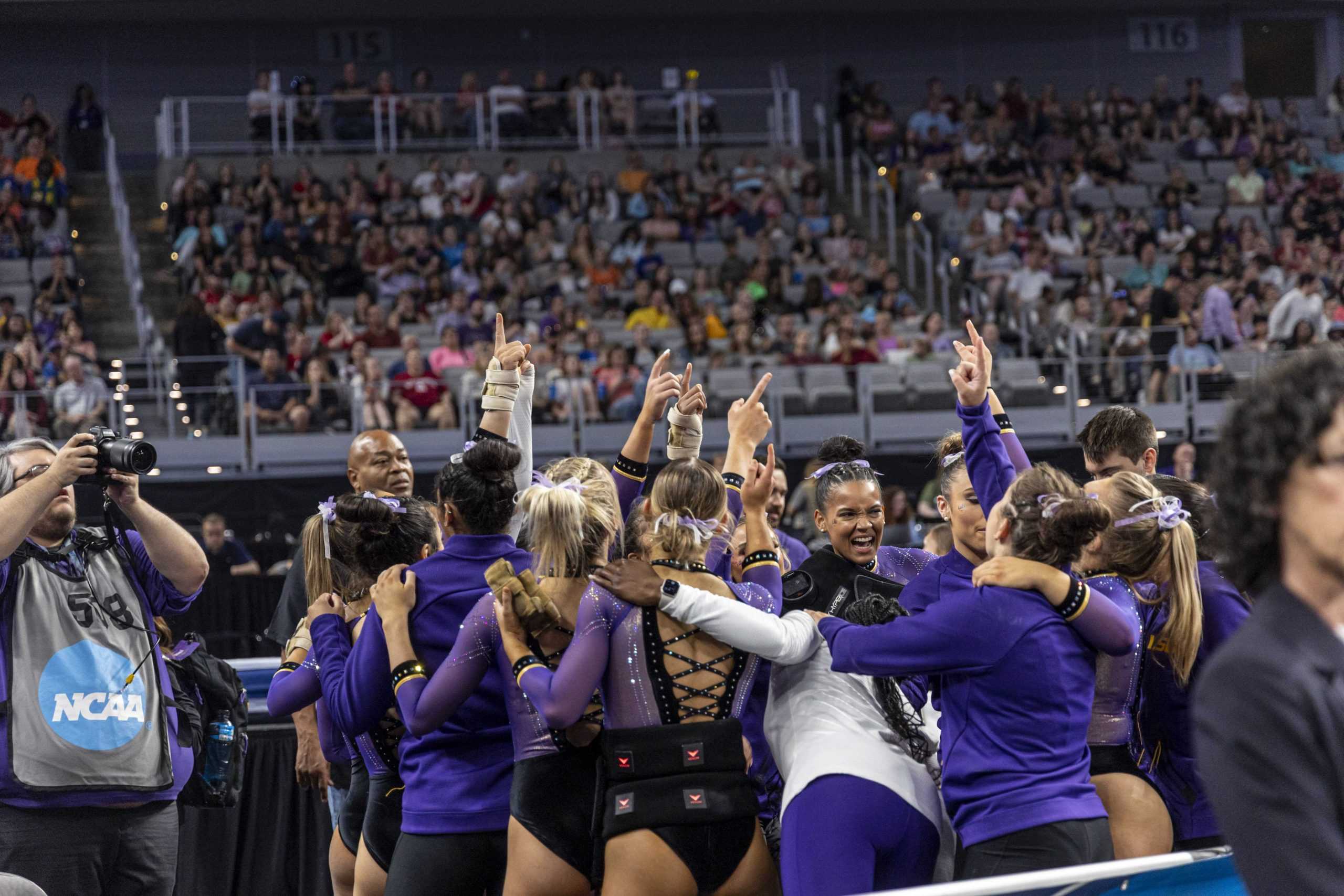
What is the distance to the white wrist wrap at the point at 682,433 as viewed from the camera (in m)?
3.95

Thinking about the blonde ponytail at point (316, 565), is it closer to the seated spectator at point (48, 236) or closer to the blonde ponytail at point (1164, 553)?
the blonde ponytail at point (1164, 553)

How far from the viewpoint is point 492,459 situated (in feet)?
10.8

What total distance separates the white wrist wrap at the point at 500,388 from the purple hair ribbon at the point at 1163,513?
5.39 ft

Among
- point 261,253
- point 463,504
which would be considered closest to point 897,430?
point 261,253

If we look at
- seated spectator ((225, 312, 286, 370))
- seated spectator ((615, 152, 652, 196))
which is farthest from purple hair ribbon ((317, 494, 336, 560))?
seated spectator ((615, 152, 652, 196))

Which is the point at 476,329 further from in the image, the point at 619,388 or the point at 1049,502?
the point at 1049,502

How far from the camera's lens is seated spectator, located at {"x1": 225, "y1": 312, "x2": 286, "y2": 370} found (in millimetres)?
12086

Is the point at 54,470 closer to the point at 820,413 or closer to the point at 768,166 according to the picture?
the point at 820,413

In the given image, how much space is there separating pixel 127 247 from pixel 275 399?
4756mm

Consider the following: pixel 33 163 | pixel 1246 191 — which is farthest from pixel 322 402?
pixel 1246 191

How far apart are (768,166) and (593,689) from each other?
49.4 feet

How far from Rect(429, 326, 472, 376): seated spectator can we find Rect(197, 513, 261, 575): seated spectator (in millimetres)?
2901

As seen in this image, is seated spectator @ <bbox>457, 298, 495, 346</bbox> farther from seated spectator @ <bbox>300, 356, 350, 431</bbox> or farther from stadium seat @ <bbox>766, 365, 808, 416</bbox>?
stadium seat @ <bbox>766, 365, 808, 416</bbox>

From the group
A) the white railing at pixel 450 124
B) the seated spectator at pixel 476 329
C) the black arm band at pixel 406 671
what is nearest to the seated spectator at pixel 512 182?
the white railing at pixel 450 124
